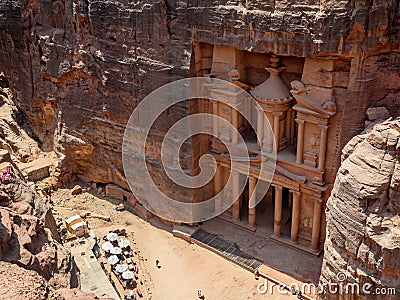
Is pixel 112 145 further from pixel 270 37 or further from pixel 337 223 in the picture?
pixel 337 223

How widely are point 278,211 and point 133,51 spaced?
9268 millimetres

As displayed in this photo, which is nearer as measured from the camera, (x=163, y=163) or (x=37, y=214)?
(x=37, y=214)

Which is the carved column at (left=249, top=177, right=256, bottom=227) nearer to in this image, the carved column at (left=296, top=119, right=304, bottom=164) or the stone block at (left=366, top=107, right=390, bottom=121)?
the carved column at (left=296, top=119, right=304, bottom=164)

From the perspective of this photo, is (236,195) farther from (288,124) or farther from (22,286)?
(22,286)

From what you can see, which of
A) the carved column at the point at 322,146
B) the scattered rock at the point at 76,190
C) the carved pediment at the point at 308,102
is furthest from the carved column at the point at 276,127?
the scattered rock at the point at 76,190

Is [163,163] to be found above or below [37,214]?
below

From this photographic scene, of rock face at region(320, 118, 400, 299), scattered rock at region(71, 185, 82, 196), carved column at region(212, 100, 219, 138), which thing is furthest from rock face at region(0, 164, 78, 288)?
scattered rock at region(71, 185, 82, 196)

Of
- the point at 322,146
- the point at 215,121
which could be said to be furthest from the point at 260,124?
the point at 322,146

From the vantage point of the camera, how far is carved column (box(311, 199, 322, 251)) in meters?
17.6

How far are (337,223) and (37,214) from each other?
822 centimetres

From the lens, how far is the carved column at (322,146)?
54.5 feet

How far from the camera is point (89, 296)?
8125 millimetres

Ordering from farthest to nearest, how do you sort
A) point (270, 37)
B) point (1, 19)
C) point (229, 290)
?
point (1, 19) → point (229, 290) → point (270, 37)

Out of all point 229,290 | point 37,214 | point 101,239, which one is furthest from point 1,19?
point 229,290
